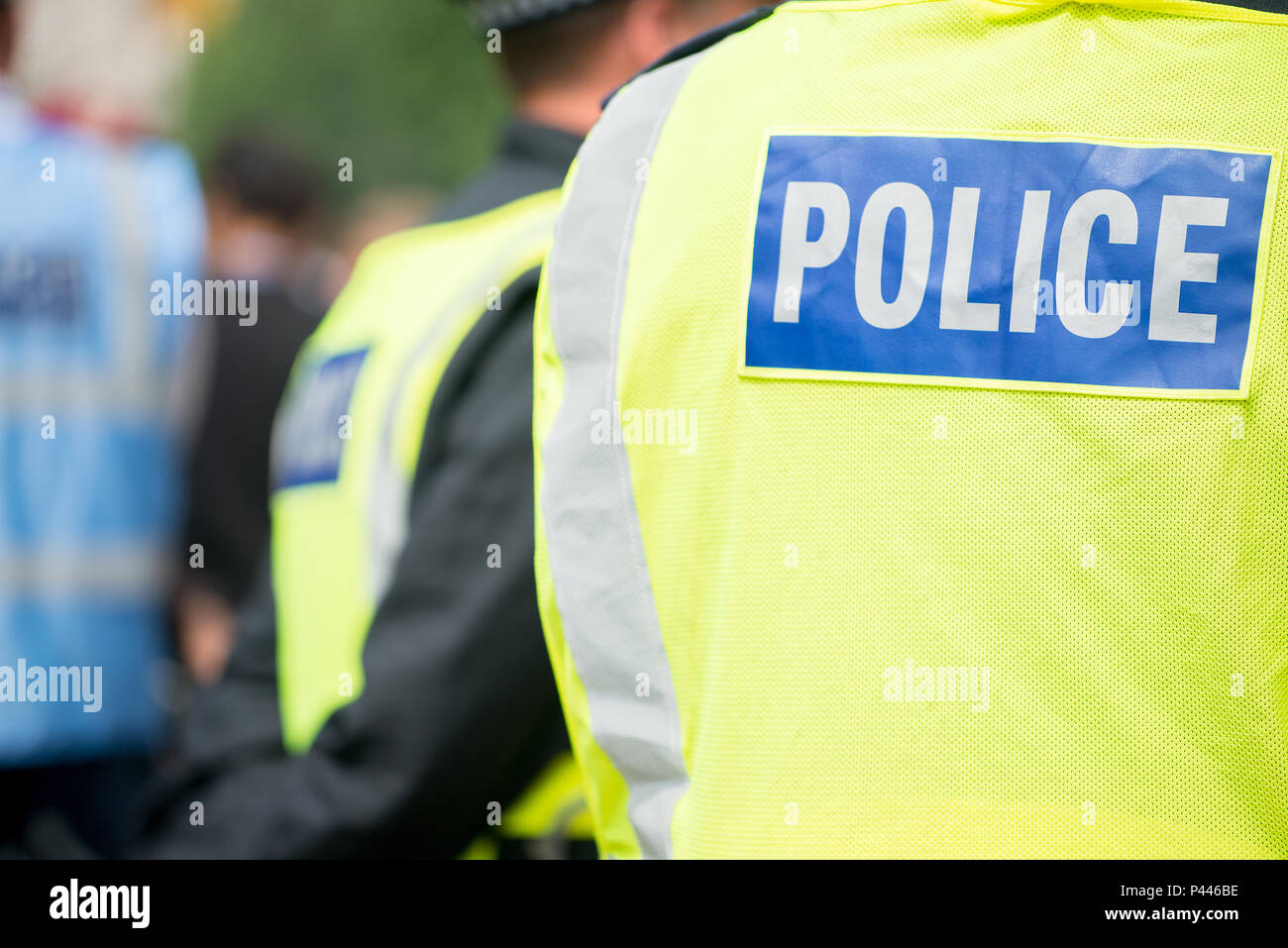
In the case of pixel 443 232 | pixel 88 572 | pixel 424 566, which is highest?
pixel 443 232

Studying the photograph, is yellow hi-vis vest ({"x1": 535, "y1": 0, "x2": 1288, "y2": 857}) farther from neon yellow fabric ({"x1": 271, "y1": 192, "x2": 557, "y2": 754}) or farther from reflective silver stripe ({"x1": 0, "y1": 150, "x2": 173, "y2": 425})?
reflective silver stripe ({"x1": 0, "y1": 150, "x2": 173, "y2": 425})

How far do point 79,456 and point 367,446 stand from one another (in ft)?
3.89

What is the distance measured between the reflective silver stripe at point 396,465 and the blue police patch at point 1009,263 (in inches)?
27.5

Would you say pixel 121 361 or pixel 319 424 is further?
pixel 121 361

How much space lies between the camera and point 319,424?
2064 millimetres

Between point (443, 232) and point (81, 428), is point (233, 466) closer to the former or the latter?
point (81, 428)

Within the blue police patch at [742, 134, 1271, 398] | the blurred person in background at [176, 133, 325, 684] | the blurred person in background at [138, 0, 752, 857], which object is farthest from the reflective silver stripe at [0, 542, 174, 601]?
the blue police patch at [742, 134, 1271, 398]

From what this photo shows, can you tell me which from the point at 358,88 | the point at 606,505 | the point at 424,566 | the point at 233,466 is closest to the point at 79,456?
the point at 233,466

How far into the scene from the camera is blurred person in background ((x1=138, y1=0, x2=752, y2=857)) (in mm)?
1719

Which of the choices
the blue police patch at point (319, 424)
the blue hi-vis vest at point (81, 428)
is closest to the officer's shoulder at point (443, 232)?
the blue police patch at point (319, 424)

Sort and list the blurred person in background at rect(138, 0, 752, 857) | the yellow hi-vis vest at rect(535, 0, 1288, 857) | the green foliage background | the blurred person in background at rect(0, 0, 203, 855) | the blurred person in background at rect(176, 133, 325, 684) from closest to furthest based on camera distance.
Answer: the yellow hi-vis vest at rect(535, 0, 1288, 857), the blurred person in background at rect(138, 0, 752, 857), the blurred person in background at rect(0, 0, 203, 855), the blurred person in background at rect(176, 133, 325, 684), the green foliage background

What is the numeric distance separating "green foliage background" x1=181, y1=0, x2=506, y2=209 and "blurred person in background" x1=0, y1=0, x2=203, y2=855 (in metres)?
9.59
